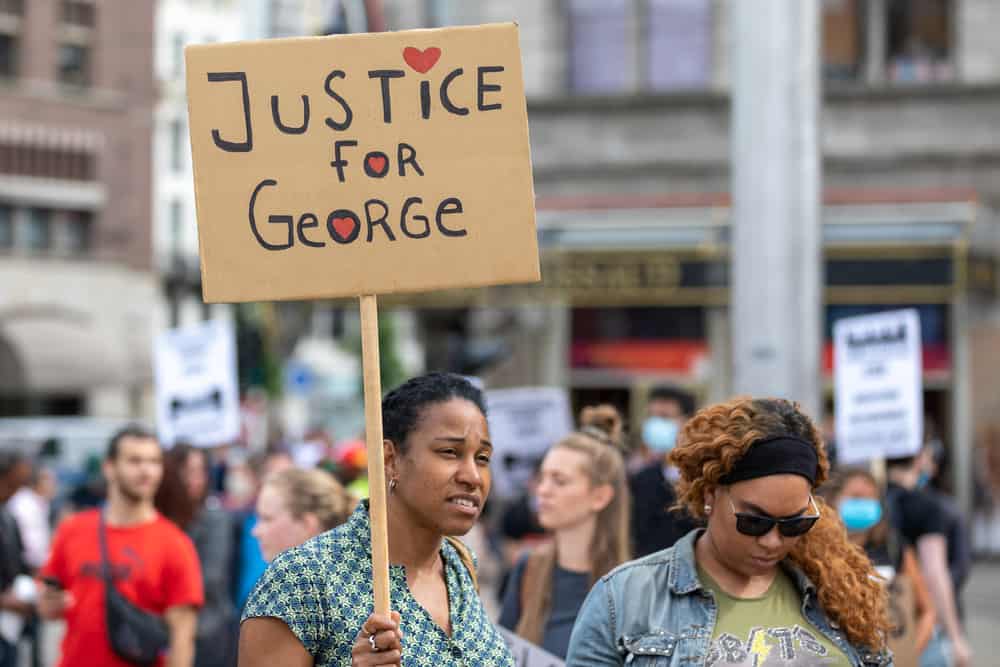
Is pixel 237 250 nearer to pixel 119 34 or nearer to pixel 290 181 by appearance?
pixel 290 181

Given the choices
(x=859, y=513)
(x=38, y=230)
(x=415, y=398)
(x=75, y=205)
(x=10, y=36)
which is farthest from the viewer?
(x=75, y=205)

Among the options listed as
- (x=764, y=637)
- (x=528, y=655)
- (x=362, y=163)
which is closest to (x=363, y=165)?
(x=362, y=163)

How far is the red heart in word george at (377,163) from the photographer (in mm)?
4312

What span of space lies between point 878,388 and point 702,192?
1147 cm

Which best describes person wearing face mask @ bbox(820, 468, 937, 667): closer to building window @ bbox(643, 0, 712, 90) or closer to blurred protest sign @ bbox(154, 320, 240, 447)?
blurred protest sign @ bbox(154, 320, 240, 447)

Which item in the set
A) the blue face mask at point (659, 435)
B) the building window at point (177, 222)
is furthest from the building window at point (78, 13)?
the blue face mask at point (659, 435)

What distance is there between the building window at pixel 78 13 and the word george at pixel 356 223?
47973 millimetres

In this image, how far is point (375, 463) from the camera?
4055mm

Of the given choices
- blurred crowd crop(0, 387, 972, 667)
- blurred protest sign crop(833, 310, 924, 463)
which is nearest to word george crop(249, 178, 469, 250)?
blurred crowd crop(0, 387, 972, 667)

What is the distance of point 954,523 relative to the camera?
888 centimetres

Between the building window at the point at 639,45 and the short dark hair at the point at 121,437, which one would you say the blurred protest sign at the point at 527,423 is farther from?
the building window at the point at 639,45

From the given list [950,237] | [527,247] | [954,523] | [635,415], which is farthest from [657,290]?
[527,247]

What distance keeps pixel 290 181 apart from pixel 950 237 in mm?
17398

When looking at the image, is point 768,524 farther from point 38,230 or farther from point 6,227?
point 38,230
